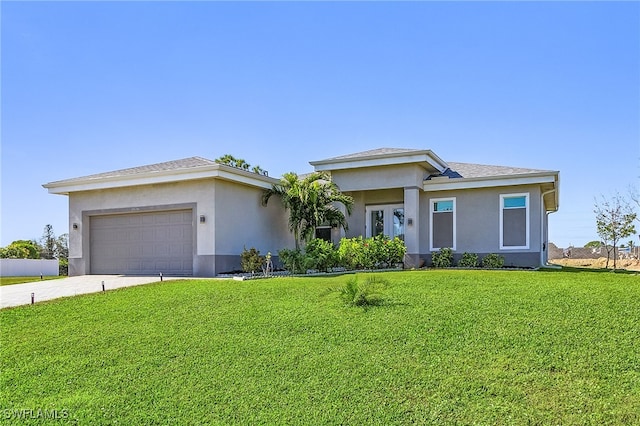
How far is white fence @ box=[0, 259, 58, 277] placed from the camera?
2731cm

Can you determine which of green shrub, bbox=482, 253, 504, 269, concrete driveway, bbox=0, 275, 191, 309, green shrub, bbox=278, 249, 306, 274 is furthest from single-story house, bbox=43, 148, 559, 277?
green shrub, bbox=278, 249, 306, 274

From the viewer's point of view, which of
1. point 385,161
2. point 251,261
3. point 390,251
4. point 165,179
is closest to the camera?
point 251,261

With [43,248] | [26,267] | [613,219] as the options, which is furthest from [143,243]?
[43,248]

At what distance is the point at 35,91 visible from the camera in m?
14.5

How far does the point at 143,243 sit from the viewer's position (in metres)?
17.1

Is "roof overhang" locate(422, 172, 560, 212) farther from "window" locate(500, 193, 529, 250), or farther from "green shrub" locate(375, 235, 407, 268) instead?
"green shrub" locate(375, 235, 407, 268)

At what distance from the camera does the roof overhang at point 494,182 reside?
1659 cm

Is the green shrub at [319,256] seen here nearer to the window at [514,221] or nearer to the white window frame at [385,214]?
the white window frame at [385,214]

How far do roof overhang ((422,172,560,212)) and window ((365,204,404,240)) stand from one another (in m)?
1.60

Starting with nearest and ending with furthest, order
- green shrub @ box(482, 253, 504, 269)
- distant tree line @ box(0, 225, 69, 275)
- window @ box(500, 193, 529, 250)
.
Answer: green shrub @ box(482, 253, 504, 269), window @ box(500, 193, 529, 250), distant tree line @ box(0, 225, 69, 275)

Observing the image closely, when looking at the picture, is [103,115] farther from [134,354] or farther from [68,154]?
[134,354]

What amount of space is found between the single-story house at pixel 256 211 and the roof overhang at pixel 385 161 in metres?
0.04

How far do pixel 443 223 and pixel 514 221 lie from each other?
2518 millimetres

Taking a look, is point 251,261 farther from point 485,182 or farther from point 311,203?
point 485,182
